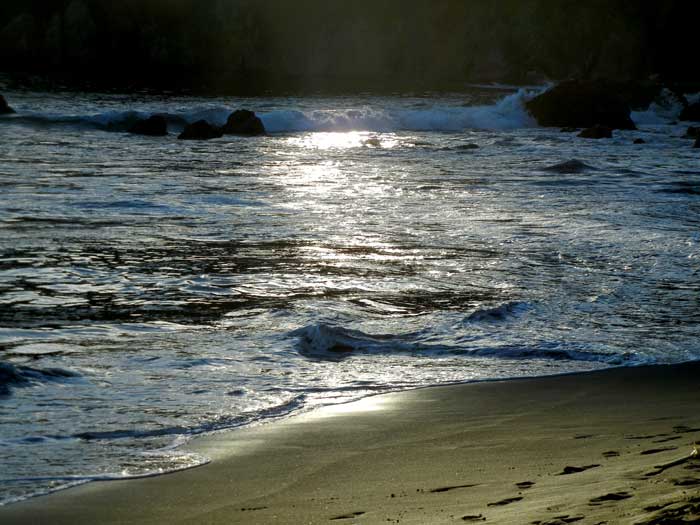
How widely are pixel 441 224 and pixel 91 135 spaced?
18.7 metres

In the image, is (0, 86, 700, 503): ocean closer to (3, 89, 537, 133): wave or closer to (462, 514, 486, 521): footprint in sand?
(462, 514, 486, 521): footprint in sand

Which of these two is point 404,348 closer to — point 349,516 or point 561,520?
point 349,516

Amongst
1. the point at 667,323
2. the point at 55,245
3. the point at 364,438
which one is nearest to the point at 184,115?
the point at 55,245

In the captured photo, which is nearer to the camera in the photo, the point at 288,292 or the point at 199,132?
the point at 288,292

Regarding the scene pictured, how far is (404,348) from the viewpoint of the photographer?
687 cm

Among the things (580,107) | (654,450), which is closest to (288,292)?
(654,450)

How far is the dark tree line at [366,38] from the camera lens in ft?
290

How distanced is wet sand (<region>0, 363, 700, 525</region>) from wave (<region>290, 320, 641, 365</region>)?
32.5 inches

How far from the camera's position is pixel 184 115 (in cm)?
3662

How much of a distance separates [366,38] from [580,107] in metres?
65.7

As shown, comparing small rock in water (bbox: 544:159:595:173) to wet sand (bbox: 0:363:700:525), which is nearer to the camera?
wet sand (bbox: 0:363:700:525)

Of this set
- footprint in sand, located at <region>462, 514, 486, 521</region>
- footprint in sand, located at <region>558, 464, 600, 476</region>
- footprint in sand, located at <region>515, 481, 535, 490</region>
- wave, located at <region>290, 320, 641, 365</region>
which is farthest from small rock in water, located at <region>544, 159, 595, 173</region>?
footprint in sand, located at <region>462, 514, 486, 521</region>

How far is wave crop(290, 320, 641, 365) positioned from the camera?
667 centimetres

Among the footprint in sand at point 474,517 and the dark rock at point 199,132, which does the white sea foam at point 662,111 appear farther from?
the footprint in sand at point 474,517
